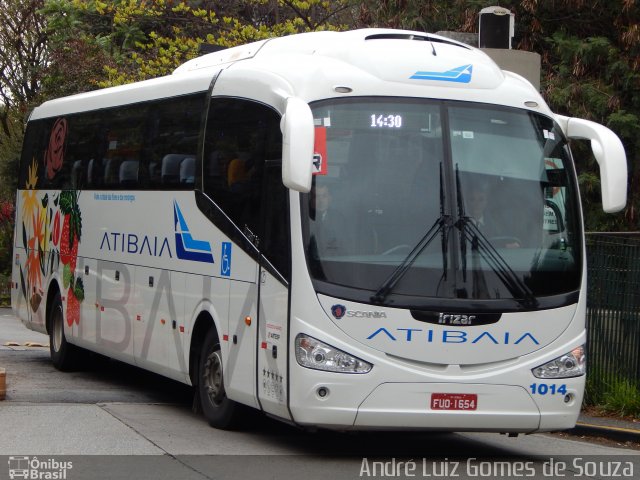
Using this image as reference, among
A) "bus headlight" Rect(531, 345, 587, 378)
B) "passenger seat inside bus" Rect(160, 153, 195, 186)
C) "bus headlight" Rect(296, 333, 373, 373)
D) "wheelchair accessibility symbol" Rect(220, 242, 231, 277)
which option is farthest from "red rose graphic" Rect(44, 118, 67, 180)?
"bus headlight" Rect(531, 345, 587, 378)

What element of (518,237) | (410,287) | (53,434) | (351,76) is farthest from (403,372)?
(53,434)

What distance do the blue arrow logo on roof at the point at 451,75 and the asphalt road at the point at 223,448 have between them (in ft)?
10.5

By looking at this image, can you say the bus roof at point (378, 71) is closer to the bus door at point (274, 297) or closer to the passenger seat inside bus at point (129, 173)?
the bus door at point (274, 297)

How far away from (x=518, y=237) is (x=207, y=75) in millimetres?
3991

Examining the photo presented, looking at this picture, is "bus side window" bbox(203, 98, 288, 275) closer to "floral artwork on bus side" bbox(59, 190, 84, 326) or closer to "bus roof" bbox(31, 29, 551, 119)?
"bus roof" bbox(31, 29, 551, 119)

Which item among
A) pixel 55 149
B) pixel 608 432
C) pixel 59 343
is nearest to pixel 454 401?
pixel 608 432

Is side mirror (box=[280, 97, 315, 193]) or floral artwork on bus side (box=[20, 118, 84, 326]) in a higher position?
side mirror (box=[280, 97, 315, 193])

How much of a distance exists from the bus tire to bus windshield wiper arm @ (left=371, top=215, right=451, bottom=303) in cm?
792

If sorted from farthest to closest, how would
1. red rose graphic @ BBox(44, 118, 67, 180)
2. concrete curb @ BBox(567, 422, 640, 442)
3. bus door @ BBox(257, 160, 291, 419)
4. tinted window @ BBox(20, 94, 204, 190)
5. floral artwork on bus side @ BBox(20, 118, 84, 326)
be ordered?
1. red rose graphic @ BBox(44, 118, 67, 180)
2. floral artwork on bus side @ BBox(20, 118, 84, 326)
3. tinted window @ BBox(20, 94, 204, 190)
4. concrete curb @ BBox(567, 422, 640, 442)
5. bus door @ BBox(257, 160, 291, 419)

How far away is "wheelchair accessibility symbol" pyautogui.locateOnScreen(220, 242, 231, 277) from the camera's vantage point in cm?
1117

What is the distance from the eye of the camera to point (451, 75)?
10.4m

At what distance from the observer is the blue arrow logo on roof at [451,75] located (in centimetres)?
1030

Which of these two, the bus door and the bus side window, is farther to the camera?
the bus side window

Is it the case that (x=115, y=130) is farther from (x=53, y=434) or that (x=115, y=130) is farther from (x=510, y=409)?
(x=510, y=409)
